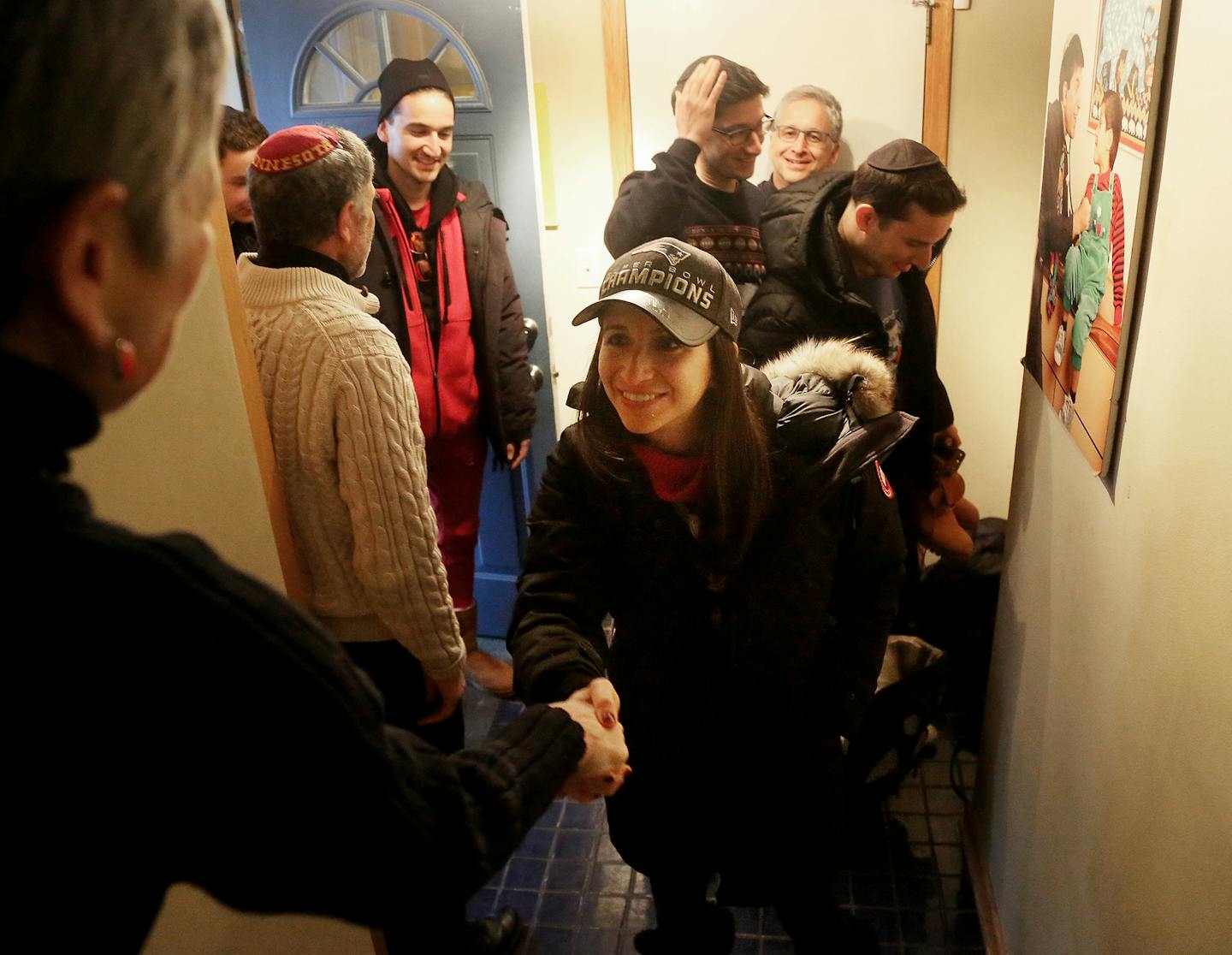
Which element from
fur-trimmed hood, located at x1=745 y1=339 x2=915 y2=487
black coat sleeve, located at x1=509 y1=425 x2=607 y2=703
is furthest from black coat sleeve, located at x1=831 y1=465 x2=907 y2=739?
black coat sleeve, located at x1=509 y1=425 x2=607 y2=703

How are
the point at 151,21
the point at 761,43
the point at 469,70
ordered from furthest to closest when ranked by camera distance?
the point at 761,43
the point at 469,70
the point at 151,21

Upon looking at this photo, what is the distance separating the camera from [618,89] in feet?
10.8

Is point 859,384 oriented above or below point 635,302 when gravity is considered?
below

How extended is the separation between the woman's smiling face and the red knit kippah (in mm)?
571

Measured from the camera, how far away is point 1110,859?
131cm

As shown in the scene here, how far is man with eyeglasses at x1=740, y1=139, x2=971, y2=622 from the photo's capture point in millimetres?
2279

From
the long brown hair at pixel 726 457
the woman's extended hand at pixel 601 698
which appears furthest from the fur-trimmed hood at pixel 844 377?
the woman's extended hand at pixel 601 698

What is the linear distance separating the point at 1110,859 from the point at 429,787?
1011 millimetres

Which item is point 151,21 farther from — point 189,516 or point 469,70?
point 469,70

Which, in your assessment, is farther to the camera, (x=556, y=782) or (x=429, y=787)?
(x=556, y=782)

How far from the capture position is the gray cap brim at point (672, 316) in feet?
4.51

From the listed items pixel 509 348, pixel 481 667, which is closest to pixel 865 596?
pixel 509 348

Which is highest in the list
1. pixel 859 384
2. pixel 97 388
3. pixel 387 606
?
pixel 97 388

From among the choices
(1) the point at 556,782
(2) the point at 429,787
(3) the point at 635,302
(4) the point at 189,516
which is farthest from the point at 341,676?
(3) the point at 635,302
